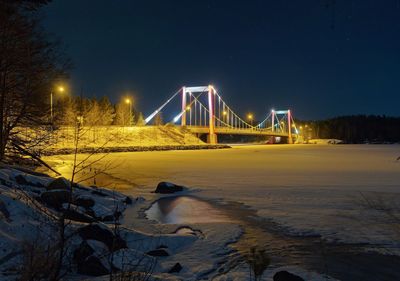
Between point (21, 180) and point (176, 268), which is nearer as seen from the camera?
point (176, 268)

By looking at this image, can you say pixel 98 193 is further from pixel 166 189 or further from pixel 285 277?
pixel 285 277

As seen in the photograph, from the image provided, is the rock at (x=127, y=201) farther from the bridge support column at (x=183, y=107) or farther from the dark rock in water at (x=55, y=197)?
the bridge support column at (x=183, y=107)

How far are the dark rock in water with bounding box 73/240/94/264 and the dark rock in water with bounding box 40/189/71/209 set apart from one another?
319cm

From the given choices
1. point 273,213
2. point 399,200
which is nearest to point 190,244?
point 273,213

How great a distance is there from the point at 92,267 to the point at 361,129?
162931mm

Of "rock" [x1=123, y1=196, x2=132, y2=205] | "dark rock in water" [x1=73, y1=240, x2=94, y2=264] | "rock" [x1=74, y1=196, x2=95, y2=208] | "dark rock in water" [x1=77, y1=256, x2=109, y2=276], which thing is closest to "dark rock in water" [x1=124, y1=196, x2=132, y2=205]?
"rock" [x1=123, y1=196, x2=132, y2=205]

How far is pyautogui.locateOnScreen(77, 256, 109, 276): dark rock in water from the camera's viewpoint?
5.93m

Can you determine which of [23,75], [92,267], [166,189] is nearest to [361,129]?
[166,189]

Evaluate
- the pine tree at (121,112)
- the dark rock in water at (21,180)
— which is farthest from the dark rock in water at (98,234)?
the pine tree at (121,112)

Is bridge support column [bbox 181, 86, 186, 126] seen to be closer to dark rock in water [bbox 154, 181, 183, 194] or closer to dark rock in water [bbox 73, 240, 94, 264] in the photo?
dark rock in water [bbox 154, 181, 183, 194]

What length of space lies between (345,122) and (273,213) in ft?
539

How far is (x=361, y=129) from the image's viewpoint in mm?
157625

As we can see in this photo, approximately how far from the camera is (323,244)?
8203 millimetres

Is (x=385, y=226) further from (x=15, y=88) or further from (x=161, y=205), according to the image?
(x=15, y=88)
